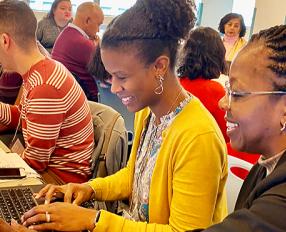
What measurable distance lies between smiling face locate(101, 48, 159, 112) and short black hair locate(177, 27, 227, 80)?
1108 mm

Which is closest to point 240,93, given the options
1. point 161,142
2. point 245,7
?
point 161,142

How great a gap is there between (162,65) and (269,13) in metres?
4.70

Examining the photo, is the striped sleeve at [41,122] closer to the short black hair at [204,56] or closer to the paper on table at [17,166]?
the paper on table at [17,166]

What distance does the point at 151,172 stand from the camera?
1.24 m

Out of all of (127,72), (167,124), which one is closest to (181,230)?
(167,124)

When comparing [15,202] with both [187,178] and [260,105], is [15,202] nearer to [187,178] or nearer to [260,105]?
[187,178]

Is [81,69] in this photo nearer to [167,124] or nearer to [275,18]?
[167,124]

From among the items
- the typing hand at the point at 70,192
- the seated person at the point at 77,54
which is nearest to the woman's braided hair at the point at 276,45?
the typing hand at the point at 70,192

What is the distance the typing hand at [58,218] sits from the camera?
1.05m

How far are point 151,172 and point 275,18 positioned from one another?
15.1 ft

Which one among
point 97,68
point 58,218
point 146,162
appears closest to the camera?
point 58,218

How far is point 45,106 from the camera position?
153 cm

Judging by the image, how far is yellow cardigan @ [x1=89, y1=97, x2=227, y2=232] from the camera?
108 centimetres

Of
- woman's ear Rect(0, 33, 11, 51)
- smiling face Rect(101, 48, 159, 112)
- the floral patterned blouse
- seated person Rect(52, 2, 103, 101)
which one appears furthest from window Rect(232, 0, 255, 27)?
smiling face Rect(101, 48, 159, 112)
